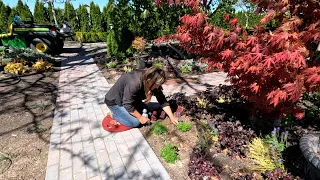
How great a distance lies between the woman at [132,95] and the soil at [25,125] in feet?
4.09

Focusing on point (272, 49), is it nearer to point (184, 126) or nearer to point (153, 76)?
point (153, 76)

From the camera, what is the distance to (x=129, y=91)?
3.65m

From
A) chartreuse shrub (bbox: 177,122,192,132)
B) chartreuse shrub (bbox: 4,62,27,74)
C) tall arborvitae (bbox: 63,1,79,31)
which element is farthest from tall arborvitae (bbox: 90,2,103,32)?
chartreuse shrub (bbox: 177,122,192,132)

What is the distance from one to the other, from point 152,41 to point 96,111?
7646 millimetres

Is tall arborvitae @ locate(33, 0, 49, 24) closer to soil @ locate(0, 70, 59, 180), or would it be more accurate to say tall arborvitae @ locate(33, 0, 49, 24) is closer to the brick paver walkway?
soil @ locate(0, 70, 59, 180)

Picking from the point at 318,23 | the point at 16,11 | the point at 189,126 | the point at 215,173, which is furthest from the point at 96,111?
the point at 16,11

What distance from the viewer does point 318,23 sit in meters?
2.34

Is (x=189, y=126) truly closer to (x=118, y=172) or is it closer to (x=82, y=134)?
(x=118, y=172)

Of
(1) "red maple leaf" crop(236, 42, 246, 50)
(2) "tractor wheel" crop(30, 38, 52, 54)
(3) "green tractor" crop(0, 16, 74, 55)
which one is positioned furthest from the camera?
(2) "tractor wheel" crop(30, 38, 52, 54)

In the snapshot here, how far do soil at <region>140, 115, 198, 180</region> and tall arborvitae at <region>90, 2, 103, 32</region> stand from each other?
24.8 metres

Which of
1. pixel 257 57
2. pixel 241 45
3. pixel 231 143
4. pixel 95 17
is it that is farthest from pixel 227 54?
pixel 95 17

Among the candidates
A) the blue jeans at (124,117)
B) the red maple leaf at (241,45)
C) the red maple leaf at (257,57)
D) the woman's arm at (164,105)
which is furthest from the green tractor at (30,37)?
the red maple leaf at (257,57)

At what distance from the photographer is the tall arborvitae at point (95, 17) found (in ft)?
86.3

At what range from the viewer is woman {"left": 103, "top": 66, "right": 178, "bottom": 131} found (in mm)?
3546
